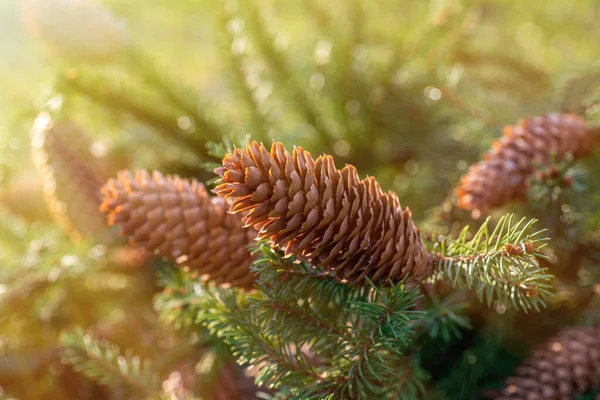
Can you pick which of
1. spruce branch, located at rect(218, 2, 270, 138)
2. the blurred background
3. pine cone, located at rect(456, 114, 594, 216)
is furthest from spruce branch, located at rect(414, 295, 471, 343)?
spruce branch, located at rect(218, 2, 270, 138)

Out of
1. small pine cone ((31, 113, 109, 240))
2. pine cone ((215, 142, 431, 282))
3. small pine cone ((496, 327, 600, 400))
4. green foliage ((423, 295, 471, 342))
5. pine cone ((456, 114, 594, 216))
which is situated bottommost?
small pine cone ((496, 327, 600, 400))

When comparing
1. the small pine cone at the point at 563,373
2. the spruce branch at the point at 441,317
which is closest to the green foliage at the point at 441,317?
the spruce branch at the point at 441,317

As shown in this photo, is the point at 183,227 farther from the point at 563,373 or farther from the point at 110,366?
the point at 563,373

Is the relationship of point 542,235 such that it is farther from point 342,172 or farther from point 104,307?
point 104,307

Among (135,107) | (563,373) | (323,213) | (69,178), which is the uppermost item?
(135,107)

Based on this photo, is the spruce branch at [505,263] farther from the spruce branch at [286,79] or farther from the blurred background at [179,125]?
the spruce branch at [286,79]

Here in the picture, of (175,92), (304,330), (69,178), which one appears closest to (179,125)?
(175,92)

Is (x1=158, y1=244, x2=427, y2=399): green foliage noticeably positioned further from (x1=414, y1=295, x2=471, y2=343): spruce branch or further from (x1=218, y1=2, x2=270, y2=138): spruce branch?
(x1=218, y1=2, x2=270, y2=138): spruce branch
